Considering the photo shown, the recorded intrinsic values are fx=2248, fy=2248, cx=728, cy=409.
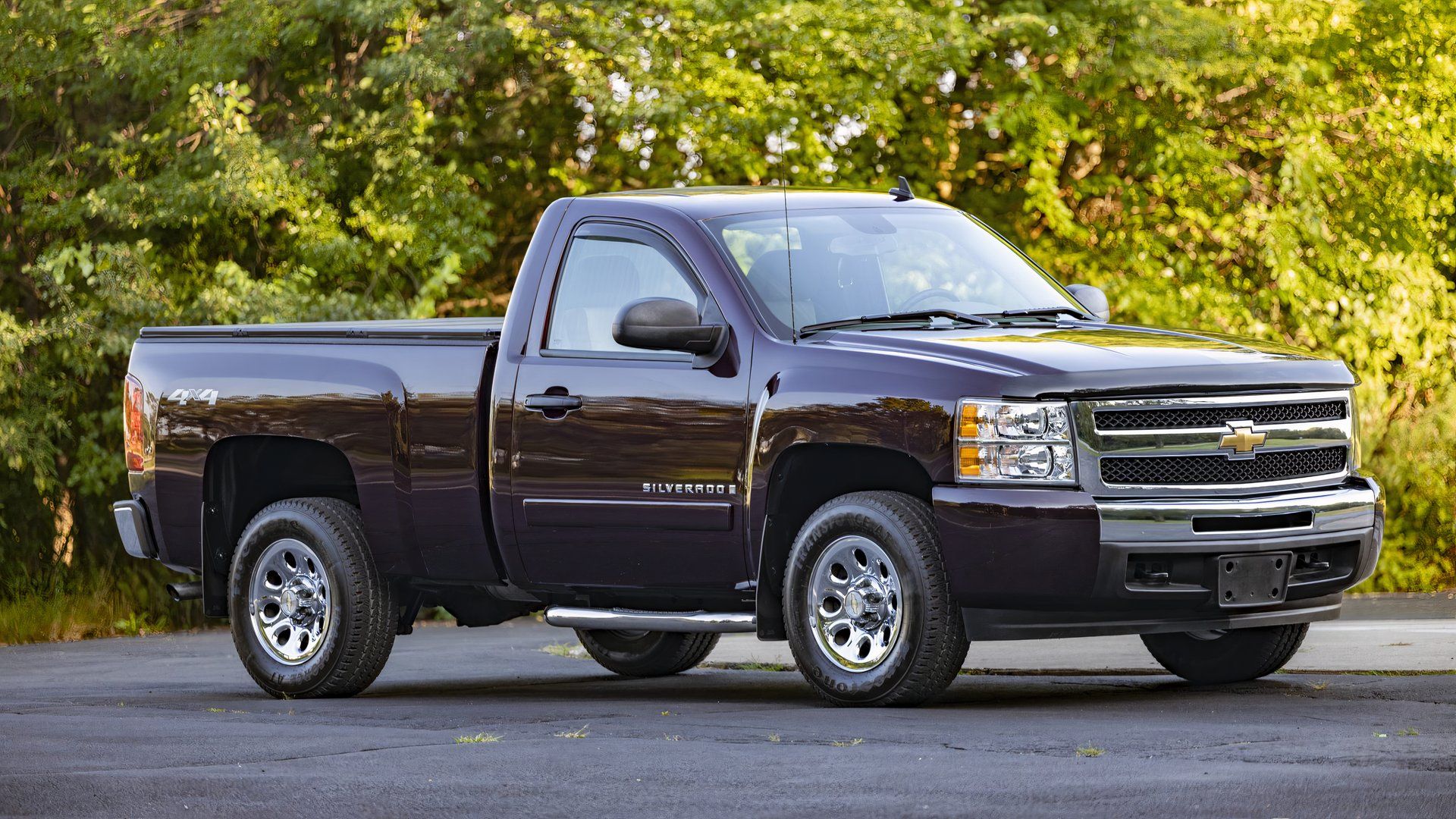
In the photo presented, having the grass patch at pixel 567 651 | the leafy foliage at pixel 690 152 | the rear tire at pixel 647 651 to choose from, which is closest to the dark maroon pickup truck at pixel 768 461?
the rear tire at pixel 647 651

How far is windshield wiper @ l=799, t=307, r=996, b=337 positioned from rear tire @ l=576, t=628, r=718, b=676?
2801 millimetres

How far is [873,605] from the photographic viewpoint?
837cm

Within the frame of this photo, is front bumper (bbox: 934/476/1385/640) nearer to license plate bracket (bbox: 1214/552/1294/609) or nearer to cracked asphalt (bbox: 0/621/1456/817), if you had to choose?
license plate bracket (bbox: 1214/552/1294/609)

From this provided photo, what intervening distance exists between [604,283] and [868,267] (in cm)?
111

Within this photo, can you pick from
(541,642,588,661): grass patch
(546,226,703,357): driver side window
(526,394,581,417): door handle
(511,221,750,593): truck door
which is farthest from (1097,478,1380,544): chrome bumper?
(541,642,588,661): grass patch

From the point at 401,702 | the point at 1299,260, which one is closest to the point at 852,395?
the point at 401,702

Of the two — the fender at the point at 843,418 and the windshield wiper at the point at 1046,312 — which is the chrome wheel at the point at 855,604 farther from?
the windshield wiper at the point at 1046,312

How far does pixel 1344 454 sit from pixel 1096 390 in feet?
4.52

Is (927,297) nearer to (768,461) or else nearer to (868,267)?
(868,267)

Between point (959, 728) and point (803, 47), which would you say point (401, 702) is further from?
point (803, 47)

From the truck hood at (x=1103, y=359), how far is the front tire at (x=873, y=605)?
59cm

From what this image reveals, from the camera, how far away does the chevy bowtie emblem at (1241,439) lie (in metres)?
8.16

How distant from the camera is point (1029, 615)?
26.6ft

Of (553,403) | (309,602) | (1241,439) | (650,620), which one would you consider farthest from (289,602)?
(1241,439)
